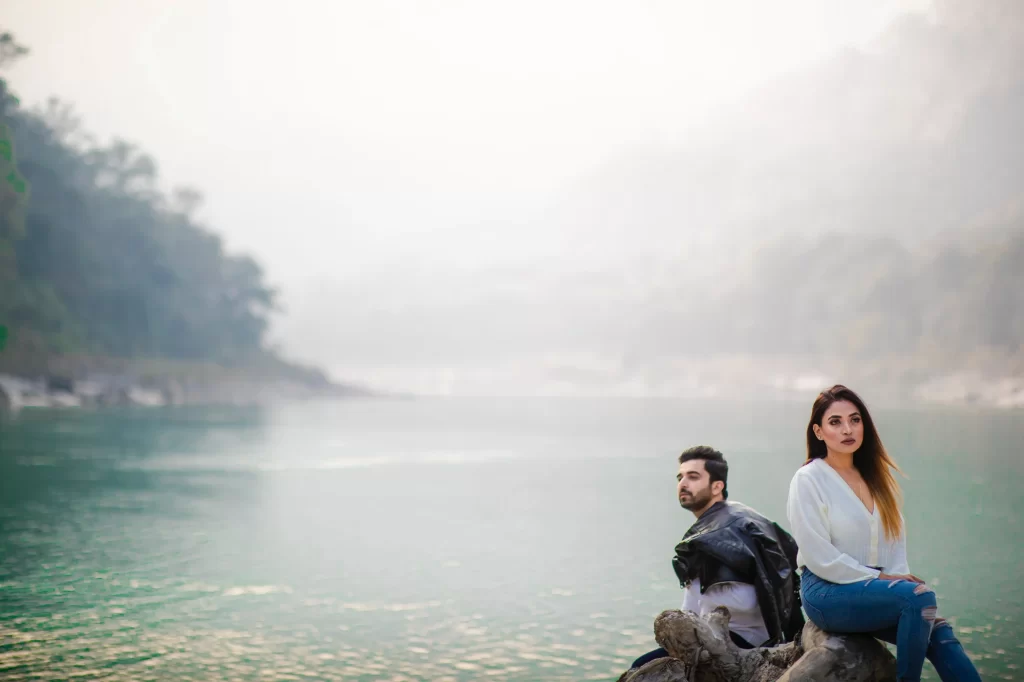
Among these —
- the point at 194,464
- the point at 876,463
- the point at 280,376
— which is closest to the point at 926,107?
the point at 280,376

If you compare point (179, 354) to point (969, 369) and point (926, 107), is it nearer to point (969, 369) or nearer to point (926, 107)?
point (969, 369)

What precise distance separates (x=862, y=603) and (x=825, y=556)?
0.20m

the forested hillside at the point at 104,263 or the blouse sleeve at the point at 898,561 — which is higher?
the forested hillside at the point at 104,263

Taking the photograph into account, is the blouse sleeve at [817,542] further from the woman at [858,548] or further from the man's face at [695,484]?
the man's face at [695,484]

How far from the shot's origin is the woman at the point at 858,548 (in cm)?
319

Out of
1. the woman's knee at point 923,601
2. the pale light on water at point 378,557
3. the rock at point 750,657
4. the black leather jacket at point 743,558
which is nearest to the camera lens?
the woman's knee at point 923,601

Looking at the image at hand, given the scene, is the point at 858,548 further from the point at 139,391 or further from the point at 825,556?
the point at 139,391

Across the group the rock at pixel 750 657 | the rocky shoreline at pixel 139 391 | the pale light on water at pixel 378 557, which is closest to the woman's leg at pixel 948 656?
the rock at pixel 750 657

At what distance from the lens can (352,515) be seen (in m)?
13.2

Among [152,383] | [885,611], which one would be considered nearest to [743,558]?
[885,611]

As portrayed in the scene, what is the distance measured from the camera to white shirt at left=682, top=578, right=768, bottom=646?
3643 mm

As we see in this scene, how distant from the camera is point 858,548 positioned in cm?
337

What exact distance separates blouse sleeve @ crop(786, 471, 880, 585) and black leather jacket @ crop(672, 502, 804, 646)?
23 centimetres

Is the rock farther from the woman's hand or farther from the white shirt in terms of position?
the woman's hand
